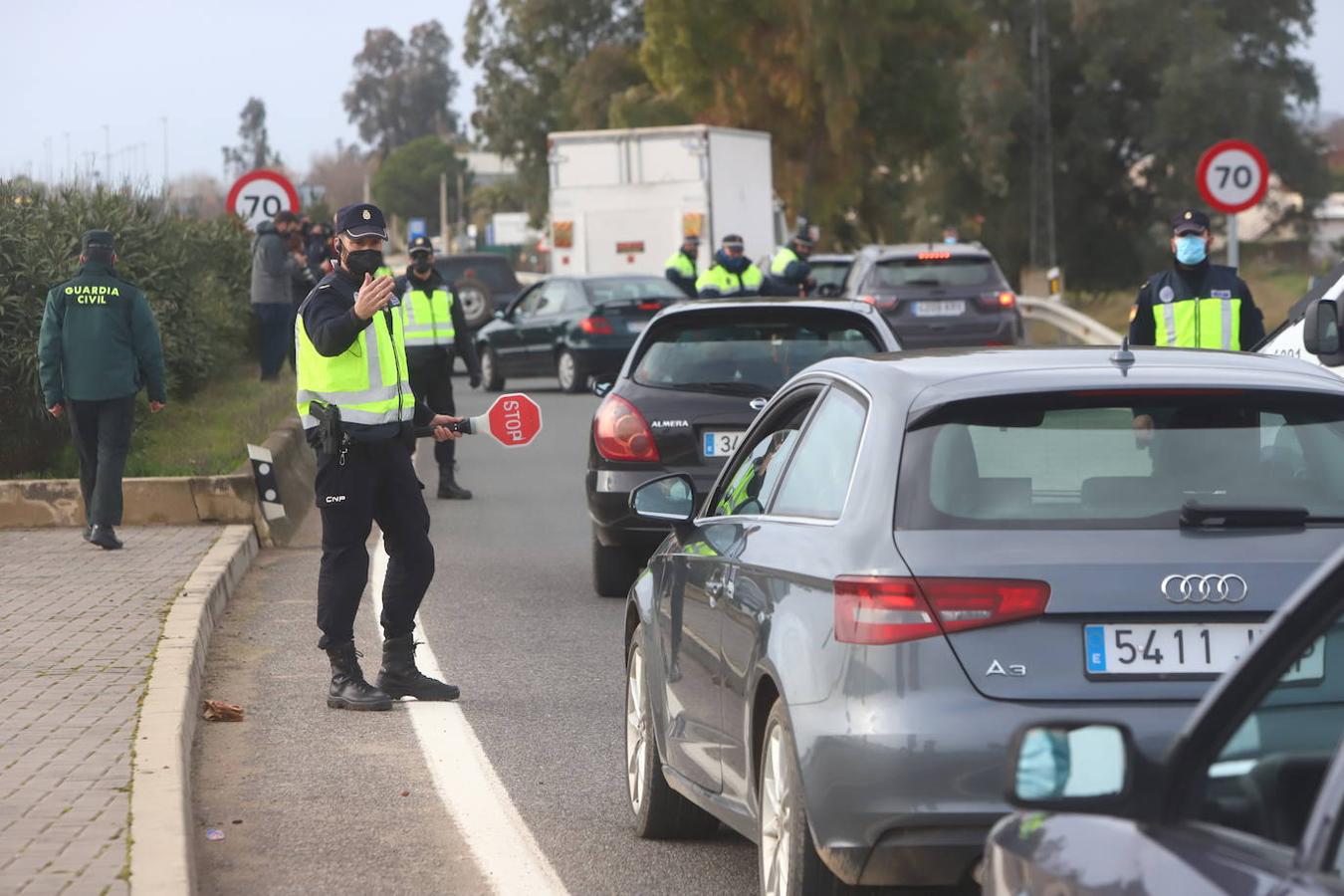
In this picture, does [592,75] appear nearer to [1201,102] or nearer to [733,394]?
[1201,102]

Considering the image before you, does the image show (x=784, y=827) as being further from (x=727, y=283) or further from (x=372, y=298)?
(x=727, y=283)

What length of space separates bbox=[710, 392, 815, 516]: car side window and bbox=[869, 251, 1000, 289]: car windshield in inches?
798

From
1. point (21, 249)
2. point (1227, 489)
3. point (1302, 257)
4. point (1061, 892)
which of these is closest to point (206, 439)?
point (21, 249)

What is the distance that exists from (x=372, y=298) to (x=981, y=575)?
14.3 ft

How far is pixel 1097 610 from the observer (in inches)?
190

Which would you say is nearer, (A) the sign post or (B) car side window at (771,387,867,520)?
(B) car side window at (771,387,867,520)

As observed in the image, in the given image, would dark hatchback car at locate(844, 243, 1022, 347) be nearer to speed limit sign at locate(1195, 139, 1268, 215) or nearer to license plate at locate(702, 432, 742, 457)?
speed limit sign at locate(1195, 139, 1268, 215)

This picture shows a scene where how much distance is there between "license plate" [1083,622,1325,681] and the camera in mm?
4832

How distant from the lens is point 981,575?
4855 mm

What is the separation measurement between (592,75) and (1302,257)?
2495 centimetres

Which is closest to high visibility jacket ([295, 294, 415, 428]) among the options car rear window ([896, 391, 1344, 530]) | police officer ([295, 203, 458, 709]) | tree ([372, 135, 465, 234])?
police officer ([295, 203, 458, 709])

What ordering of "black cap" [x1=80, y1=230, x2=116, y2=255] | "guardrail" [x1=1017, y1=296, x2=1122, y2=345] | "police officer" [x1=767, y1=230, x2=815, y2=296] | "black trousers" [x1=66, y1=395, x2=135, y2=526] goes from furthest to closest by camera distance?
"guardrail" [x1=1017, y1=296, x2=1122, y2=345], "police officer" [x1=767, y1=230, x2=815, y2=296], "black cap" [x1=80, y1=230, x2=116, y2=255], "black trousers" [x1=66, y1=395, x2=135, y2=526]

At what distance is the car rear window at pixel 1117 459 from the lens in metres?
5.06

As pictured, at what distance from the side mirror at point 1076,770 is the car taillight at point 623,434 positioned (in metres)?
8.72
